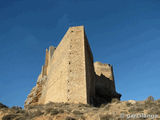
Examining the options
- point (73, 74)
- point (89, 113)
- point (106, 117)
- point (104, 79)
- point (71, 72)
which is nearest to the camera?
point (106, 117)

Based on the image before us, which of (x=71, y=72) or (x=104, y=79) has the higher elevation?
(x=104, y=79)

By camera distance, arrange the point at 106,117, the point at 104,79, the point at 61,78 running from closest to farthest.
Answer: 1. the point at 106,117
2. the point at 61,78
3. the point at 104,79

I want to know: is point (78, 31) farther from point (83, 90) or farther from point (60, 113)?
point (60, 113)

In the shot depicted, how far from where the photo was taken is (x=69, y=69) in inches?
609

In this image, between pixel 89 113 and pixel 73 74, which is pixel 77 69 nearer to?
pixel 73 74

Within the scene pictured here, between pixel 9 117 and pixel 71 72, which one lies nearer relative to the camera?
pixel 9 117

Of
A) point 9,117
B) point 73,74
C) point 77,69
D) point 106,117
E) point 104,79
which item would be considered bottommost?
point 106,117

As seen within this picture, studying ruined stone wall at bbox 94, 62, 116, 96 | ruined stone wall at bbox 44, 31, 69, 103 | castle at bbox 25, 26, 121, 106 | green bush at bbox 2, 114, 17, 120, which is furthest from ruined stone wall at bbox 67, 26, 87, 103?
ruined stone wall at bbox 94, 62, 116, 96

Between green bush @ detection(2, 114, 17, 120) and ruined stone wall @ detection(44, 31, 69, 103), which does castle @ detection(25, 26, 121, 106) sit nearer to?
ruined stone wall @ detection(44, 31, 69, 103)

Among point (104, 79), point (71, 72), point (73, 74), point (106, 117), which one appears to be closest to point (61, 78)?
point (71, 72)

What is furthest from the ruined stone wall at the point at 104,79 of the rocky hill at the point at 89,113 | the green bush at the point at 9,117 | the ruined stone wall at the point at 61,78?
the green bush at the point at 9,117

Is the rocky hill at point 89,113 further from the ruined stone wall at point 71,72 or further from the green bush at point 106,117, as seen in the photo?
the ruined stone wall at point 71,72

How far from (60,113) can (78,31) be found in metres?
7.98

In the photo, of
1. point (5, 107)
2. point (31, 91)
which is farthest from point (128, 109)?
point (31, 91)
